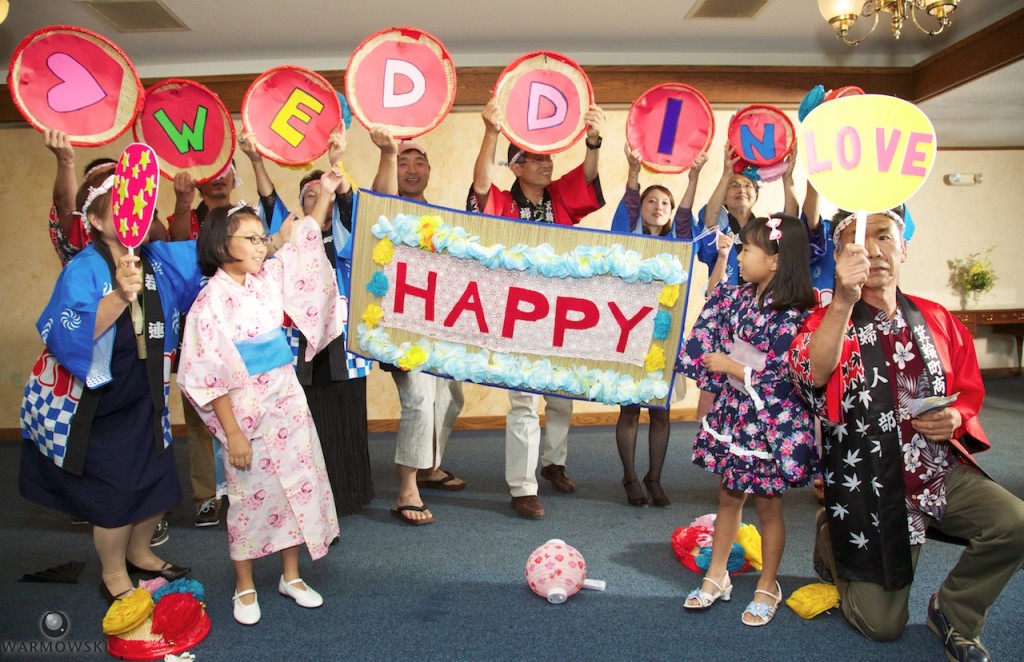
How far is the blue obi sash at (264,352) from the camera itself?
2109 millimetres

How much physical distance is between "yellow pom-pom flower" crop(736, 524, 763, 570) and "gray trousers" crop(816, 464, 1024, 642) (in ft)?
1.46

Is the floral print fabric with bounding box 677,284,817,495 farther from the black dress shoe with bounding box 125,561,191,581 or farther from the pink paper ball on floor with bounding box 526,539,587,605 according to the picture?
the black dress shoe with bounding box 125,561,191,581

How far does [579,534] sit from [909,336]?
1.44 metres

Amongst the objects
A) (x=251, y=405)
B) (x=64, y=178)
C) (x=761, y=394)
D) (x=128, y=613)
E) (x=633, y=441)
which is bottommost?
(x=128, y=613)

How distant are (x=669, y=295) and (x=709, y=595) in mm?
910

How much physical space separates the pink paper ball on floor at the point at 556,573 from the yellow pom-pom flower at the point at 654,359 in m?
0.65

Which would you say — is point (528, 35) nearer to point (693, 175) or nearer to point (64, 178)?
point (693, 175)

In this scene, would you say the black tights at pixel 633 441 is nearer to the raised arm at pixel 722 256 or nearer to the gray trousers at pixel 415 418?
the raised arm at pixel 722 256

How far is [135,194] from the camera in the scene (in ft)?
6.64

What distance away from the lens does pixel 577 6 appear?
4199 millimetres

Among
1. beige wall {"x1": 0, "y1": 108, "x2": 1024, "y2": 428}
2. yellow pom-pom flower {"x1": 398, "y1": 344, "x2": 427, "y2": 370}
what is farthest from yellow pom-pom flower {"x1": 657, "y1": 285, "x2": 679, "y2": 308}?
beige wall {"x1": 0, "y1": 108, "x2": 1024, "y2": 428}

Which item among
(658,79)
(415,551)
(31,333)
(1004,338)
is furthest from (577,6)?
(1004,338)

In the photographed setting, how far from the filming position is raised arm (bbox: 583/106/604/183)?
2.38 metres

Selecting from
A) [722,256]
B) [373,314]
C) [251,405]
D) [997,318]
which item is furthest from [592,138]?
[997,318]
